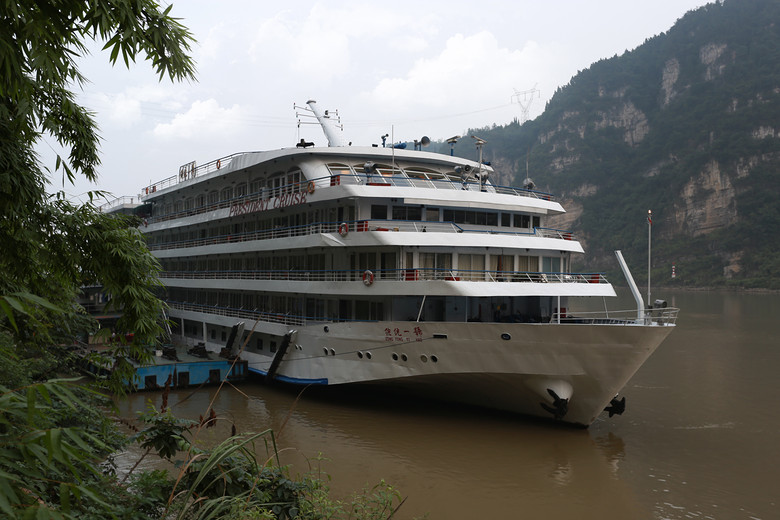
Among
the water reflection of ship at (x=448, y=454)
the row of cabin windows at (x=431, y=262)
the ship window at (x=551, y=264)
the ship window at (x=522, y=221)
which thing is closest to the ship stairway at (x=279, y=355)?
the water reflection of ship at (x=448, y=454)

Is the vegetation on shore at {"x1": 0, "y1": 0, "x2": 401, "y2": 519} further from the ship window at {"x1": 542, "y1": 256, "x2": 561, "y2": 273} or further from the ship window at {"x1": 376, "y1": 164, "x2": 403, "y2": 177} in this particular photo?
the ship window at {"x1": 542, "y1": 256, "x2": 561, "y2": 273}

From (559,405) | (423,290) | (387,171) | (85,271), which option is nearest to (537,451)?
(559,405)

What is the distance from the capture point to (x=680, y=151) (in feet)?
463

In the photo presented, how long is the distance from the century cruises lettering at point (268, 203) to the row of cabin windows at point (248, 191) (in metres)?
0.32

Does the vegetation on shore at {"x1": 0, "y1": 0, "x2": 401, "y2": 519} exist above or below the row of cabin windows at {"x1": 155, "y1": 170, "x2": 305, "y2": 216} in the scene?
below

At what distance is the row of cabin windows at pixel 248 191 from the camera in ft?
67.6

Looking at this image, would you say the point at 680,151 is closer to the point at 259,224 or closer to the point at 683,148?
the point at 683,148

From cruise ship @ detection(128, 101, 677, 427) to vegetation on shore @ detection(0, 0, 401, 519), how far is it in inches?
315

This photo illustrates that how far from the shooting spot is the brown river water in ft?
37.7

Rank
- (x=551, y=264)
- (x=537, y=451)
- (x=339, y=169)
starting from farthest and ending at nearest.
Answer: (x=339, y=169), (x=551, y=264), (x=537, y=451)

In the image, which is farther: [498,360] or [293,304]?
[293,304]

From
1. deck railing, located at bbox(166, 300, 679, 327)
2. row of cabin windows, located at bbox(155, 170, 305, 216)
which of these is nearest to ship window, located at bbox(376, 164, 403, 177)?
row of cabin windows, located at bbox(155, 170, 305, 216)

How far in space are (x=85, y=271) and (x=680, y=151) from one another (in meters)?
156

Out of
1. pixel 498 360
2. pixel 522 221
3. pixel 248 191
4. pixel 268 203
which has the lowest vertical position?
pixel 498 360
